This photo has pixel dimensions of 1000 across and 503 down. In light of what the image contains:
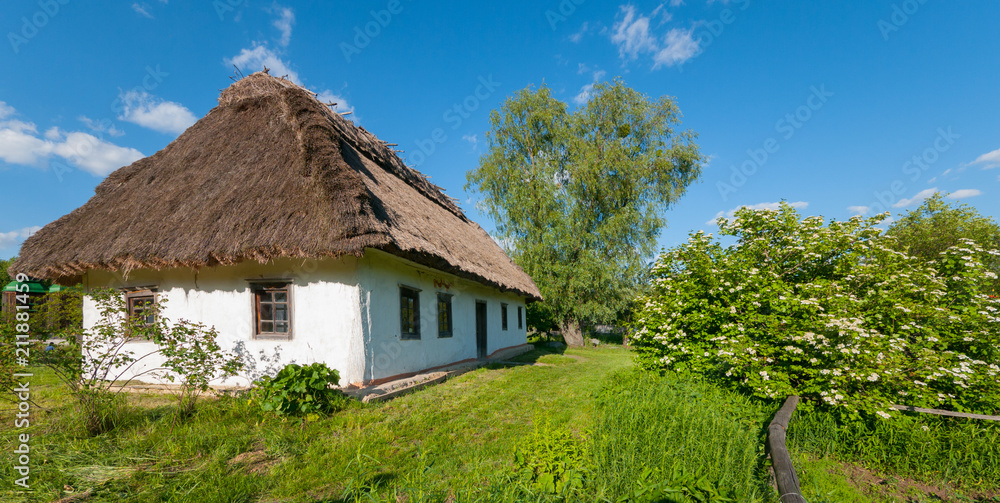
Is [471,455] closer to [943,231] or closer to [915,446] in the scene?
[915,446]

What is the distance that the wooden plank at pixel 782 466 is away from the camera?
7.49 ft

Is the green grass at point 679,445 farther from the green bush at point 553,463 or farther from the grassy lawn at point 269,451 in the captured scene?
the grassy lawn at point 269,451

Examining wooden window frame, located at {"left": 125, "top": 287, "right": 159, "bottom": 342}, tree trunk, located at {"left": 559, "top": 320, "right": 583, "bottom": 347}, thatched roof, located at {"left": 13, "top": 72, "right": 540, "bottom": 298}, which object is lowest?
tree trunk, located at {"left": 559, "top": 320, "right": 583, "bottom": 347}

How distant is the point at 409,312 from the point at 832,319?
21.2ft

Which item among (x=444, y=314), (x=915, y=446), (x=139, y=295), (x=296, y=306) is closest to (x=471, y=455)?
(x=296, y=306)

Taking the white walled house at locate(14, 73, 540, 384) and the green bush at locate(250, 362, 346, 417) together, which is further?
the white walled house at locate(14, 73, 540, 384)

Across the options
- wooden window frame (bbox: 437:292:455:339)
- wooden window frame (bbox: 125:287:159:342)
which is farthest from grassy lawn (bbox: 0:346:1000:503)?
wooden window frame (bbox: 437:292:455:339)

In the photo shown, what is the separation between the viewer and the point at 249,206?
649 cm

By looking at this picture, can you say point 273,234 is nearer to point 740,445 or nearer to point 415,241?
point 415,241

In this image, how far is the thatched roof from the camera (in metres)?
6.01

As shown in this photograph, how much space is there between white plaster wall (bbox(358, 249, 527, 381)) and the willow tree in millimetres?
5718

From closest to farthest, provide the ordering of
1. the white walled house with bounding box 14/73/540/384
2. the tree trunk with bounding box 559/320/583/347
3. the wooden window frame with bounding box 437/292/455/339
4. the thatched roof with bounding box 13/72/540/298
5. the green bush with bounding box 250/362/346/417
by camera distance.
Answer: the green bush with bounding box 250/362/346/417
the thatched roof with bounding box 13/72/540/298
the white walled house with bounding box 14/73/540/384
the wooden window frame with bounding box 437/292/455/339
the tree trunk with bounding box 559/320/583/347

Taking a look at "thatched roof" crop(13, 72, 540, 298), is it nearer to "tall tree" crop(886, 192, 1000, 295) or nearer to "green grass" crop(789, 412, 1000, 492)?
"green grass" crop(789, 412, 1000, 492)

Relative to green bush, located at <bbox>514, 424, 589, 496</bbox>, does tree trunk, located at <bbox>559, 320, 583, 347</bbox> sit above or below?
below
